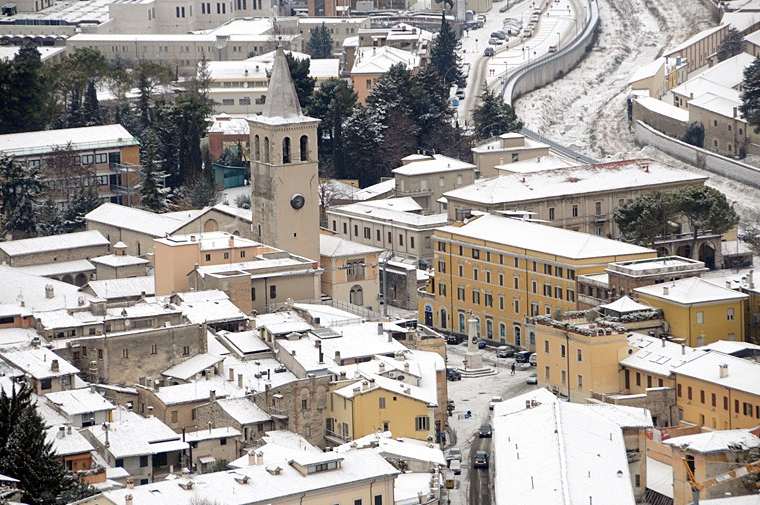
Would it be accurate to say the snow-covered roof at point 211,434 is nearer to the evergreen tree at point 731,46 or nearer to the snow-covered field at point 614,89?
the snow-covered field at point 614,89

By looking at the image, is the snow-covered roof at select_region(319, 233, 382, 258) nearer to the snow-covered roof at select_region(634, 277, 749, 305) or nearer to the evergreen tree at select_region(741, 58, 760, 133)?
the snow-covered roof at select_region(634, 277, 749, 305)

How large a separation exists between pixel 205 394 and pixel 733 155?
179 ft

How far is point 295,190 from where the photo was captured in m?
93.2

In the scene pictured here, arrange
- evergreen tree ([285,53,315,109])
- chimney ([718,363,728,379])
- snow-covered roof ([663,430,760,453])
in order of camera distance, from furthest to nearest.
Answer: evergreen tree ([285,53,315,109])
chimney ([718,363,728,379])
snow-covered roof ([663,430,760,453])

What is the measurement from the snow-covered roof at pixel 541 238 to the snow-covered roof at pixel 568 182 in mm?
3921

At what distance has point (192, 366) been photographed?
259 feet

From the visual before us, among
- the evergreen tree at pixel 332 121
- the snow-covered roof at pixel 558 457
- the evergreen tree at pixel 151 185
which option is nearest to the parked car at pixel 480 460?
the snow-covered roof at pixel 558 457

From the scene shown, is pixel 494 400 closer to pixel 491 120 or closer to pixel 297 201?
pixel 297 201

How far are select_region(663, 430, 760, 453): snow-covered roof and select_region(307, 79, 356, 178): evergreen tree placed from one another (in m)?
42.1

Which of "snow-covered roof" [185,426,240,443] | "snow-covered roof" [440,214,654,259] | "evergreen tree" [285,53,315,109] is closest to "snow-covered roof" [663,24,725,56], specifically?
"evergreen tree" [285,53,315,109]

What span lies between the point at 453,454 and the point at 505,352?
547 inches

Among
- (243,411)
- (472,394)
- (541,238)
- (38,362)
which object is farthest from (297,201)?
(243,411)

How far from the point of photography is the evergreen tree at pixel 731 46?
480ft

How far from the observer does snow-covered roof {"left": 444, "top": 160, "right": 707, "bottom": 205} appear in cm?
10006
